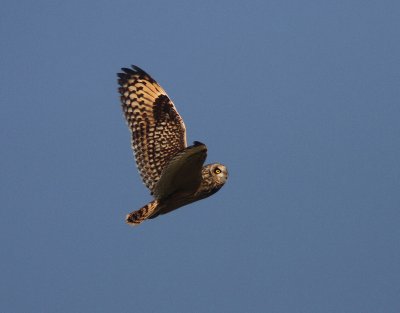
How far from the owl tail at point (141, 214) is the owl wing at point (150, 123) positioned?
45.2 inches

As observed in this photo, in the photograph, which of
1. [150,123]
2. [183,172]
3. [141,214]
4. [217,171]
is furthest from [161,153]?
[183,172]

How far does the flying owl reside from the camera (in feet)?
31.0

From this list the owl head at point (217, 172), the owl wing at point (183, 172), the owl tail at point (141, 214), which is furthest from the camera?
the owl head at point (217, 172)

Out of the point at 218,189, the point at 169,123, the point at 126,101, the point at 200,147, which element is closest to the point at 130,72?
the point at 126,101

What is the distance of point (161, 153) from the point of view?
11461 mm

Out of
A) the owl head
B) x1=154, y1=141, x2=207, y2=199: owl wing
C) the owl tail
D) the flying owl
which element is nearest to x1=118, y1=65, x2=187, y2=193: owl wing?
the flying owl

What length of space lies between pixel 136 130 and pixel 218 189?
183 cm

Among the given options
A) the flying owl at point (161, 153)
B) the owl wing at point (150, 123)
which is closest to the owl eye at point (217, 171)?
the flying owl at point (161, 153)

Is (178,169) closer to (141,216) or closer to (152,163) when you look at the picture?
(141,216)

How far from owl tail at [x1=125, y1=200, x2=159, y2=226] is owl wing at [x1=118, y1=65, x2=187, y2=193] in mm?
1147

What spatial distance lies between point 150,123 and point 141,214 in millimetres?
2234

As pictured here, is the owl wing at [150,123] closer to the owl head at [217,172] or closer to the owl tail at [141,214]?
the owl head at [217,172]

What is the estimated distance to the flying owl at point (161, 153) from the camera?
946 cm

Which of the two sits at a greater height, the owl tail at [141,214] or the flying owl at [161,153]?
the flying owl at [161,153]
